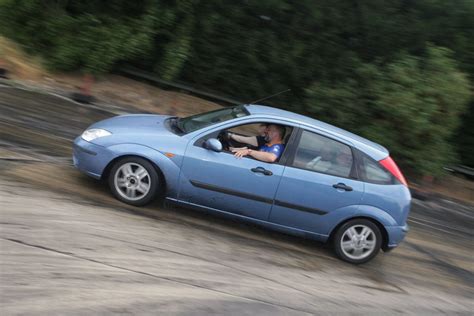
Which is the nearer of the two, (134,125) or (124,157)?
(124,157)

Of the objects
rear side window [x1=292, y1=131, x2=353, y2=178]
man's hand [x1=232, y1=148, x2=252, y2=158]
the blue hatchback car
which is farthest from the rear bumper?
man's hand [x1=232, y1=148, x2=252, y2=158]

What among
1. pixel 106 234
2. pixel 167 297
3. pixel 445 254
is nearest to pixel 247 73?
pixel 445 254

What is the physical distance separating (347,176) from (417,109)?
5251mm

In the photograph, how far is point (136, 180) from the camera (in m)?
5.89

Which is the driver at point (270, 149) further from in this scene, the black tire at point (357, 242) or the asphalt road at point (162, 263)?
the black tire at point (357, 242)

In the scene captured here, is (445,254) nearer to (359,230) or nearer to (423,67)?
(359,230)

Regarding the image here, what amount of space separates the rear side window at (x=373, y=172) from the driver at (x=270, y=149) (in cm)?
101

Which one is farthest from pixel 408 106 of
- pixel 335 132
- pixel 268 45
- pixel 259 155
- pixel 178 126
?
pixel 178 126

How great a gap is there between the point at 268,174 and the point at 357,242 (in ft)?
4.78

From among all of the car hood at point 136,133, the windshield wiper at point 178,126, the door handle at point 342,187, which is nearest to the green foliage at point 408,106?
the door handle at point 342,187

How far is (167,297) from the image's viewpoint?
4.35 metres

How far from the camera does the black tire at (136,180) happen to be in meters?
5.82

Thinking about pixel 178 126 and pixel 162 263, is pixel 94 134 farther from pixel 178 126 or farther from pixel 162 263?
pixel 162 263

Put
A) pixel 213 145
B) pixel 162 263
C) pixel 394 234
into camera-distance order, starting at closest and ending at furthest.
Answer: pixel 162 263, pixel 213 145, pixel 394 234
